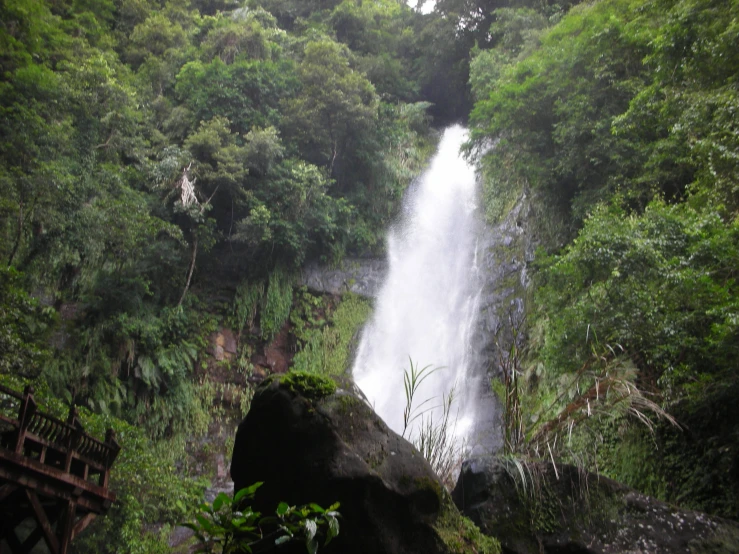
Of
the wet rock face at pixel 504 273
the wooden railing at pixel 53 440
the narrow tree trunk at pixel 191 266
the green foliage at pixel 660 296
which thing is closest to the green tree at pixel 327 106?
the narrow tree trunk at pixel 191 266

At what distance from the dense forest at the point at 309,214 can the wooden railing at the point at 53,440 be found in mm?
974

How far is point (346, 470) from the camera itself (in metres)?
2.64

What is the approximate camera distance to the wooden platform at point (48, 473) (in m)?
4.19

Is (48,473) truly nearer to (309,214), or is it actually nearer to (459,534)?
(459,534)

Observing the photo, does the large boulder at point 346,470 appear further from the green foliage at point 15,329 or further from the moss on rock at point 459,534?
the green foliage at point 15,329

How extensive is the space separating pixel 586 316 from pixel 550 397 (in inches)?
84.7

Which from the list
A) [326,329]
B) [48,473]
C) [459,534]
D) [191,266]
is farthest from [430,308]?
[459,534]

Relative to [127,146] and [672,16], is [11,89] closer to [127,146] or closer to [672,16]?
[127,146]

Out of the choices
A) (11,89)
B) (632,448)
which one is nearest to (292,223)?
(11,89)

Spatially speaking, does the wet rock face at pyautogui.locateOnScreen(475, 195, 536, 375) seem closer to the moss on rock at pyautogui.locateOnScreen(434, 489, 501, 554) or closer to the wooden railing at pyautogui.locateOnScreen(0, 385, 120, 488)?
the wooden railing at pyautogui.locateOnScreen(0, 385, 120, 488)

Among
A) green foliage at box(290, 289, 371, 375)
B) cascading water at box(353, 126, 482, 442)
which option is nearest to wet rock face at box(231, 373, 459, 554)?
cascading water at box(353, 126, 482, 442)

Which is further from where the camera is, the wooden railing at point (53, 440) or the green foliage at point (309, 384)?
the wooden railing at point (53, 440)

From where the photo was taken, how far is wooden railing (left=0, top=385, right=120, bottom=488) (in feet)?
13.8

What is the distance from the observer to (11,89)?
852 centimetres
